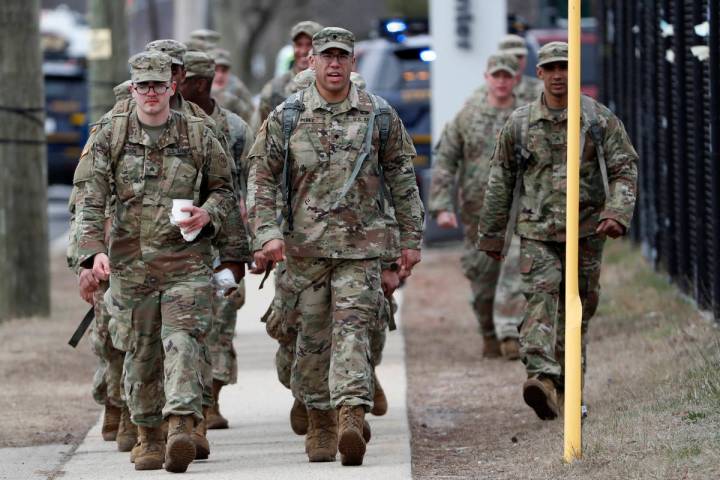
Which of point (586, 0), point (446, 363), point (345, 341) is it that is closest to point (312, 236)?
point (345, 341)

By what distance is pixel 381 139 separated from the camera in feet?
27.8

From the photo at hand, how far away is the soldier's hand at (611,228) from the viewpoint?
9.09m

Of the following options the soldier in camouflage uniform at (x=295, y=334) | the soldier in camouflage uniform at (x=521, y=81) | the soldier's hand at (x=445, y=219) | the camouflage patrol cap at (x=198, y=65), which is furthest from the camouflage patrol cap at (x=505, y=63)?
the camouflage patrol cap at (x=198, y=65)

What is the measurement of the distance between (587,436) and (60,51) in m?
28.7

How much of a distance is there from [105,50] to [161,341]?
32.5 feet

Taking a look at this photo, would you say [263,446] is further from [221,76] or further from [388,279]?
[221,76]

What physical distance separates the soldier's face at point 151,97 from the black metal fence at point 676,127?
400 cm

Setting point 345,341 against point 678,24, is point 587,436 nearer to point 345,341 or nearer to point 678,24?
point 345,341

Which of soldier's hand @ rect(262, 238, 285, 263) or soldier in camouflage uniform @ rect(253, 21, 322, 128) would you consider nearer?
soldier's hand @ rect(262, 238, 285, 263)

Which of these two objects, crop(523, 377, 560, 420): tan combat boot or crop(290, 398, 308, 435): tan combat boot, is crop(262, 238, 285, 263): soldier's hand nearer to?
crop(290, 398, 308, 435): tan combat boot

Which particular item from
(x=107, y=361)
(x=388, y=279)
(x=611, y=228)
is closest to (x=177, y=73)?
(x=388, y=279)

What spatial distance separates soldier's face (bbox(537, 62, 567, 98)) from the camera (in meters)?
9.33

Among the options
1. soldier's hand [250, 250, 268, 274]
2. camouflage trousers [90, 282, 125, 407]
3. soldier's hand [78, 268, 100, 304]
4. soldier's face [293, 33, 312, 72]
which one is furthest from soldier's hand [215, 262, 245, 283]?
soldier's face [293, 33, 312, 72]

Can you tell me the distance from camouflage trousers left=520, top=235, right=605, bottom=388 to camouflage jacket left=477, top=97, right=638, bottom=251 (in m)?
0.10
